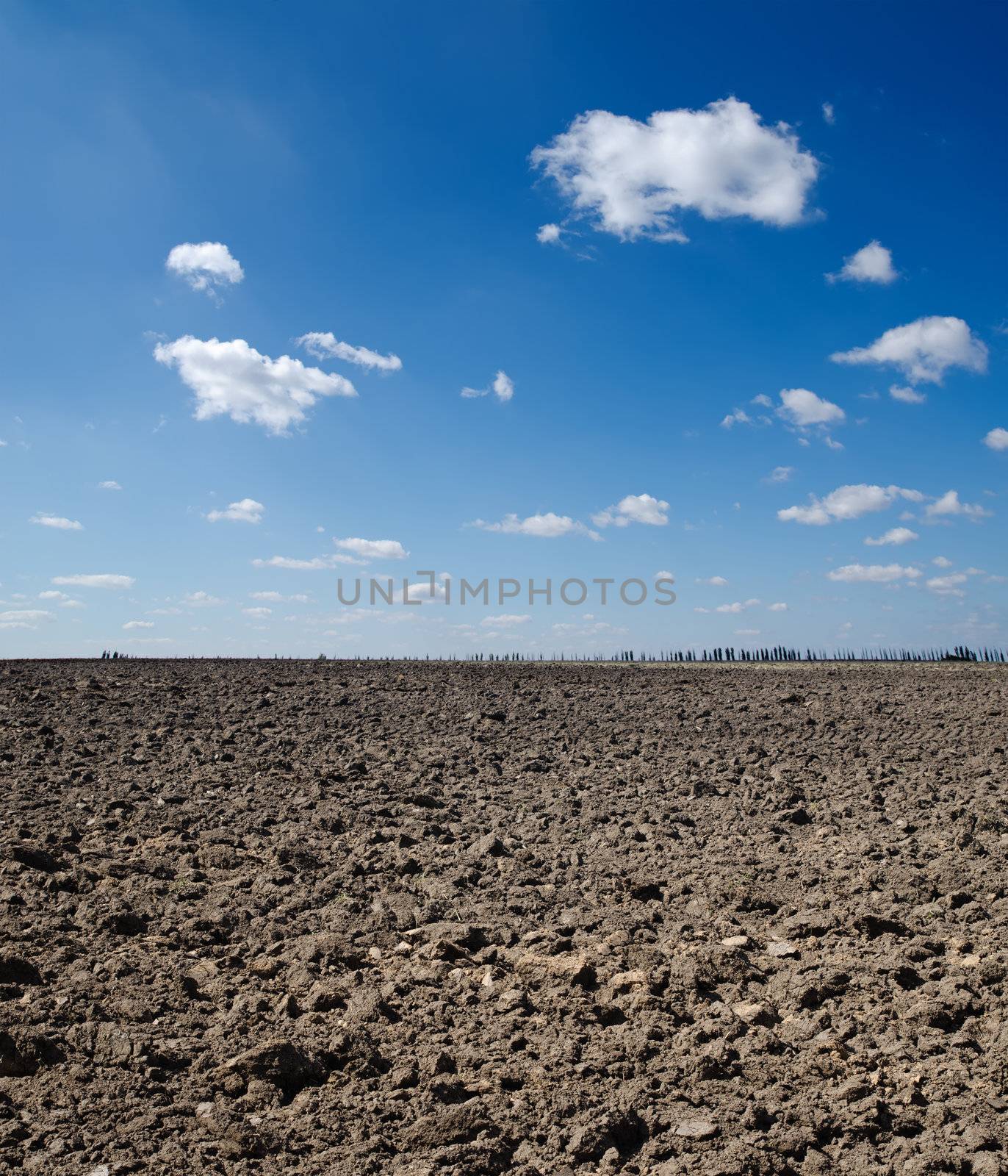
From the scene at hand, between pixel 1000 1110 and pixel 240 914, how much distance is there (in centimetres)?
527

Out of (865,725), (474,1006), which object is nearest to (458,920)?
(474,1006)

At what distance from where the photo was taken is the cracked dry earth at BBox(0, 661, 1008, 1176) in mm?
4414

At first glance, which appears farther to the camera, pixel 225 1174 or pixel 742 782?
pixel 742 782

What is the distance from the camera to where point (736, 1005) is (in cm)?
562

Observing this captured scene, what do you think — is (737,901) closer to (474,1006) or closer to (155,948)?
(474,1006)

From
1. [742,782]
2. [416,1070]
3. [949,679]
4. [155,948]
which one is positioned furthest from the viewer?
[949,679]

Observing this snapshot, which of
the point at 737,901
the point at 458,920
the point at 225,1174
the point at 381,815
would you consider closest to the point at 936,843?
the point at 737,901

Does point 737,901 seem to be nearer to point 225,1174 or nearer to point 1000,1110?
point 1000,1110

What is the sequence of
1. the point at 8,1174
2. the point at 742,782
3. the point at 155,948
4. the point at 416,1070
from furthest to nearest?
the point at 742,782 < the point at 155,948 < the point at 416,1070 < the point at 8,1174

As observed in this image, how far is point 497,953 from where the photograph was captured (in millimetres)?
6418

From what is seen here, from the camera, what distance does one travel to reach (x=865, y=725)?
14.1 metres

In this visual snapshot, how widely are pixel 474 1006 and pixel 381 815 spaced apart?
13.8ft

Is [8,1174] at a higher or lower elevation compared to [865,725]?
lower

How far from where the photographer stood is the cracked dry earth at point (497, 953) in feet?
14.5
